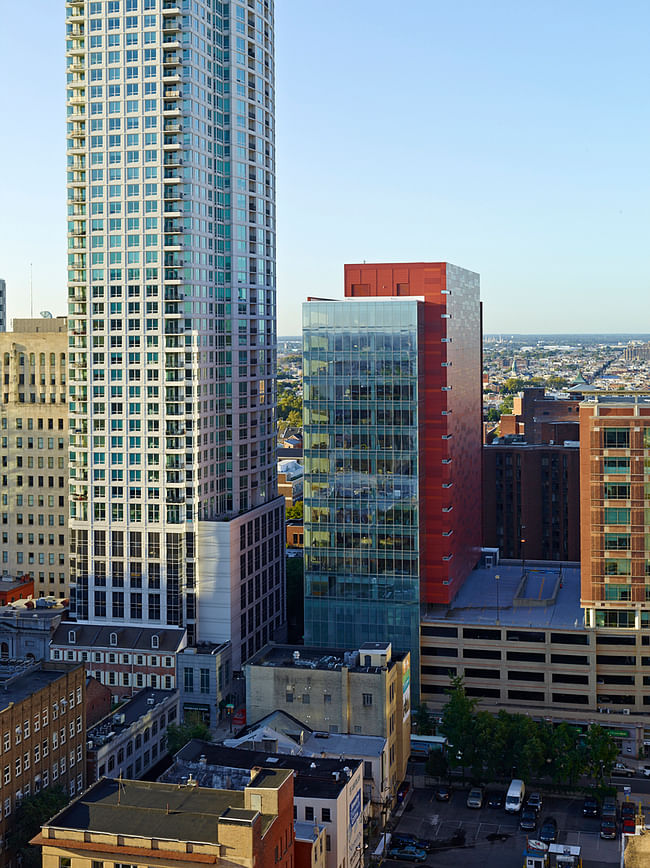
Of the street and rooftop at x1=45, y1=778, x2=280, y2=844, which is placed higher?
rooftop at x1=45, y1=778, x2=280, y2=844


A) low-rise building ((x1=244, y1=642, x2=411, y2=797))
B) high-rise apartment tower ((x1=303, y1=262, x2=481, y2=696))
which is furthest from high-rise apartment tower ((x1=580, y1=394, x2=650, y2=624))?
low-rise building ((x1=244, y1=642, x2=411, y2=797))

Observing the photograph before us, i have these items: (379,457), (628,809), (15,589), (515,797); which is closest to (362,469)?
(379,457)

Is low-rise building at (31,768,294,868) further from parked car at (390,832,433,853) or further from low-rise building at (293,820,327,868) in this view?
parked car at (390,832,433,853)

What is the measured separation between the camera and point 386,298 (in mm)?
141375

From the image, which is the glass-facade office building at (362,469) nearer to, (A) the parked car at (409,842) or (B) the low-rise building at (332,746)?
(B) the low-rise building at (332,746)

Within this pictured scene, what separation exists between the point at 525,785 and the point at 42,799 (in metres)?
53.4

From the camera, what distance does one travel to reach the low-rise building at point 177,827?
76.8 meters

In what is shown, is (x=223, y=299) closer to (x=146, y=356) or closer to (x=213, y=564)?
(x=146, y=356)

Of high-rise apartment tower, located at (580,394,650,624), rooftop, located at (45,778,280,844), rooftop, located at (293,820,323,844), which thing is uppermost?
high-rise apartment tower, located at (580,394,650,624)

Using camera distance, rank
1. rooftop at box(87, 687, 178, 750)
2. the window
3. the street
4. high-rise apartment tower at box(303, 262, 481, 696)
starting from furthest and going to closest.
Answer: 1. high-rise apartment tower at box(303, 262, 481, 696)
2. the window
3. rooftop at box(87, 687, 178, 750)
4. the street

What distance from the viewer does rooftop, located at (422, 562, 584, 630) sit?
466ft

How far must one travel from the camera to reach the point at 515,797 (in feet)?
387

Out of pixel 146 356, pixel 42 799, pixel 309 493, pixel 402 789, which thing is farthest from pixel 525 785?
pixel 146 356

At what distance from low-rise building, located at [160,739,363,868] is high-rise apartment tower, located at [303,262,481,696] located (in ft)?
130
